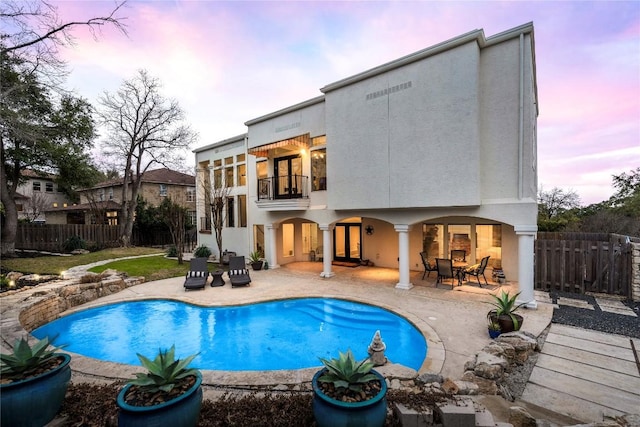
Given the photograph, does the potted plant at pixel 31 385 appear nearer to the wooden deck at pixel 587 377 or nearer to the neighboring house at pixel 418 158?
the wooden deck at pixel 587 377

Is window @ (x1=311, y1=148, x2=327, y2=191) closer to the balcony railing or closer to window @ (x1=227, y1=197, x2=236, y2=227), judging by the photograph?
the balcony railing

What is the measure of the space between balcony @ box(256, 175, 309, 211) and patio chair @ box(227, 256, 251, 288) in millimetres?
3592

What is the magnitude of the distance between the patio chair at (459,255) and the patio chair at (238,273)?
987cm

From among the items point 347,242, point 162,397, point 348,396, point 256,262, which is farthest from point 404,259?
point 162,397

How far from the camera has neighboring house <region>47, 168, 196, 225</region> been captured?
2938cm

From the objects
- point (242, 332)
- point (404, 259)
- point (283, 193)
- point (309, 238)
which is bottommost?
point (242, 332)

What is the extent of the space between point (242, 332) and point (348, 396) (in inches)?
243

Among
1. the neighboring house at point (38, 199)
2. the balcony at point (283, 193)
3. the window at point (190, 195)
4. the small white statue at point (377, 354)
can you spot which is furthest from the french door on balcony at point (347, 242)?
the neighboring house at point (38, 199)

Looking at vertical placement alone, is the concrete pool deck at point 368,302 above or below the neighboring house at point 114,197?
below

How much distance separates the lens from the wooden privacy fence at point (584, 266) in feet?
30.9

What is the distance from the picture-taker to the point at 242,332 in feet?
27.5

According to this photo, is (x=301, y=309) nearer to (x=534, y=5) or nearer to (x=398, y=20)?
(x=398, y=20)

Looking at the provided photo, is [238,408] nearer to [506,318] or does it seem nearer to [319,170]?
[506,318]

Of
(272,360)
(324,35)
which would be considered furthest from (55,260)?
(324,35)
